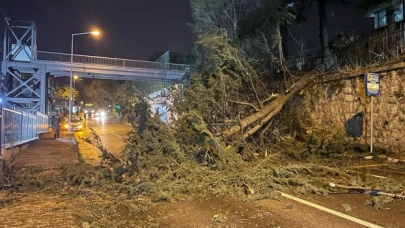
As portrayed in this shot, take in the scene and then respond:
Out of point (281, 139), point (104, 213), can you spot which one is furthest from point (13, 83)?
point (104, 213)

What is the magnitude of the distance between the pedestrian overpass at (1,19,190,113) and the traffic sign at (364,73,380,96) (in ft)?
84.3

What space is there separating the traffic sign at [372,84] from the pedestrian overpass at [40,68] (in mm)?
25682

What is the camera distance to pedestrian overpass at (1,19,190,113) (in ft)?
119

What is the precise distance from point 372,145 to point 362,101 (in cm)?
158

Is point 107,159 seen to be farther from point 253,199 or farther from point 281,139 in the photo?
point 281,139

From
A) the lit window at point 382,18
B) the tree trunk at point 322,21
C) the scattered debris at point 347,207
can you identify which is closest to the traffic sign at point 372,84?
the scattered debris at point 347,207

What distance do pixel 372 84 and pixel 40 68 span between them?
33.0 metres

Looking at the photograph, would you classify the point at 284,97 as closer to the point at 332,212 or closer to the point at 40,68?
the point at 332,212

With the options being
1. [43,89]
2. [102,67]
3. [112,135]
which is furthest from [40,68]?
[112,135]

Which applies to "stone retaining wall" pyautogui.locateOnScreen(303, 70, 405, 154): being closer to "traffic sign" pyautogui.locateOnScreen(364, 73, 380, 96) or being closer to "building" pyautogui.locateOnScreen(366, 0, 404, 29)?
"traffic sign" pyautogui.locateOnScreen(364, 73, 380, 96)

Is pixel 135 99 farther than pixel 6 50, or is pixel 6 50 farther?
pixel 6 50

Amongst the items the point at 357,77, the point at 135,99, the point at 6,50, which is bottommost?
the point at 135,99

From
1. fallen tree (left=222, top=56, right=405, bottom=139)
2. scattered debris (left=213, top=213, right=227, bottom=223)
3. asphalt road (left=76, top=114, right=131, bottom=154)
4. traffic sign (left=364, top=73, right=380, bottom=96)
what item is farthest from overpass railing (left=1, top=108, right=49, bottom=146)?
traffic sign (left=364, top=73, right=380, bottom=96)

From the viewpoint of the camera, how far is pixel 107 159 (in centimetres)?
871
